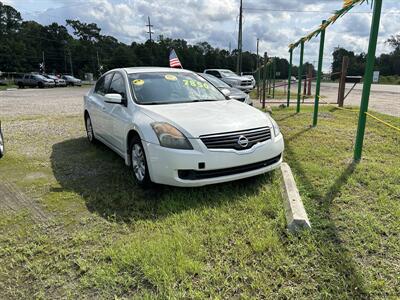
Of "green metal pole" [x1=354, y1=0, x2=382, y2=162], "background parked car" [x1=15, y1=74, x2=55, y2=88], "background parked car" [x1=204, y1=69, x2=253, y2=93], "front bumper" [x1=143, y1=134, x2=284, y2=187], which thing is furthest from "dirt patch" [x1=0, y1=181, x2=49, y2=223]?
"background parked car" [x1=15, y1=74, x2=55, y2=88]

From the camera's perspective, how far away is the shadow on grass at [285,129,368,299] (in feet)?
7.59

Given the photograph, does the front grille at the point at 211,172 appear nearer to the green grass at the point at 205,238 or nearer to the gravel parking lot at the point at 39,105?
the green grass at the point at 205,238

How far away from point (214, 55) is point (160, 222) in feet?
264

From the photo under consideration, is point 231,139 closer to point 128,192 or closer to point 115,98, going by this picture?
point 128,192

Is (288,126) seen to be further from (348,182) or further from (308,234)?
(308,234)

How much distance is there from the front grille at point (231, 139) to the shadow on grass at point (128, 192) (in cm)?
57

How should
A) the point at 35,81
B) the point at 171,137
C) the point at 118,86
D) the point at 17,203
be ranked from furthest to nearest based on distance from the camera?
the point at 35,81 → the point at 118,86 → the point at 17,203 → the point at 171,137

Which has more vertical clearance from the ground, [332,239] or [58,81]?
[332,239]

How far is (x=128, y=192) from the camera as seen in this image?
4.04 m

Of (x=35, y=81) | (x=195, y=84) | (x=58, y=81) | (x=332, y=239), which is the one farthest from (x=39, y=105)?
(x=58, y=81)

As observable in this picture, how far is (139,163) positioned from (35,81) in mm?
39460

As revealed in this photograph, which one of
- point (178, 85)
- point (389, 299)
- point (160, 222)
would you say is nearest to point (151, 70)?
point (178, 85)

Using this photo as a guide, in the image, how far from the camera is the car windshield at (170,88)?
4648 mm

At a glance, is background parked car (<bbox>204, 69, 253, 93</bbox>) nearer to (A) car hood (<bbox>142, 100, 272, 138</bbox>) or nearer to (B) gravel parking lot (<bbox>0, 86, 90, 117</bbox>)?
(B) gravel parking lot (<bbox>0, 86, 90, 117</bbox>)
